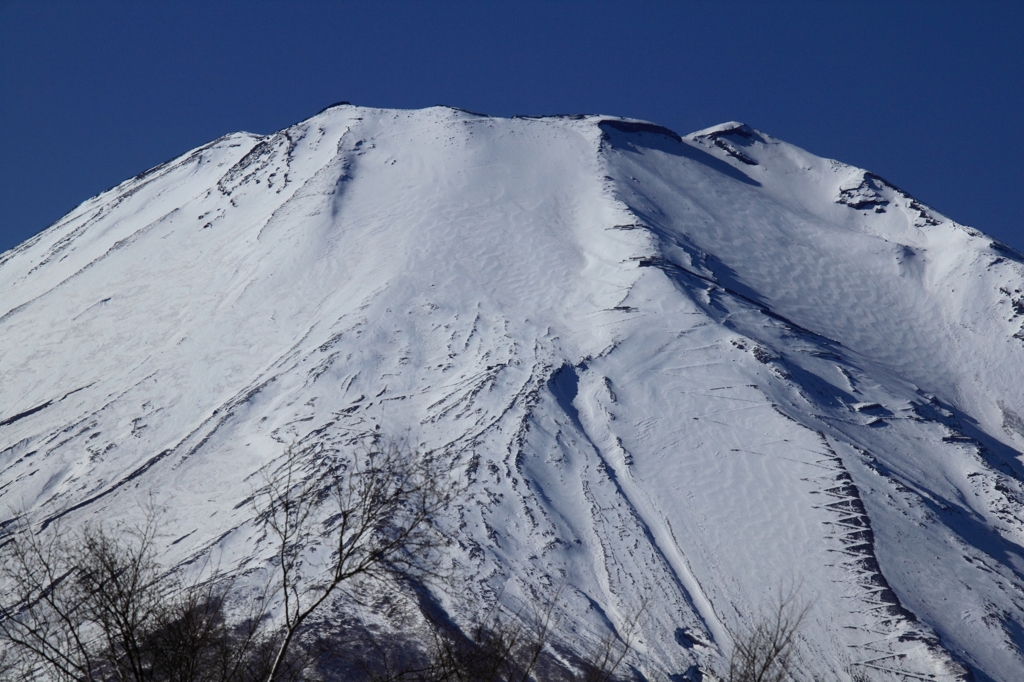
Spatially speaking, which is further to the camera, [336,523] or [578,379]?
[578,379]

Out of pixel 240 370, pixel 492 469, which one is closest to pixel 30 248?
pixel 240 370

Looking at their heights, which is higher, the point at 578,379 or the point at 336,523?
the point at 578,379

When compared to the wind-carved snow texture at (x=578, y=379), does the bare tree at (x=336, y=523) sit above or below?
below

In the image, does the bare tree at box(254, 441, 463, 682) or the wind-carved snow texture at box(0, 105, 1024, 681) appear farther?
the wind-carved snow texture at box(0, 105, 1024, 681)

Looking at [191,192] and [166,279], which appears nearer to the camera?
[166,279]

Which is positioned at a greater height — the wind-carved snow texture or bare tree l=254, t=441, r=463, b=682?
the wind-carved snow texture

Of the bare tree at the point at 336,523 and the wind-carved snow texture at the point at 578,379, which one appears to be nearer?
the bare tree at the point at 336,523

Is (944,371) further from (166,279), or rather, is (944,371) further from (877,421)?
(166,279)

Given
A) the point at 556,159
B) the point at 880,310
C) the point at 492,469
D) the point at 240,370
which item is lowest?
the point at 492,469
